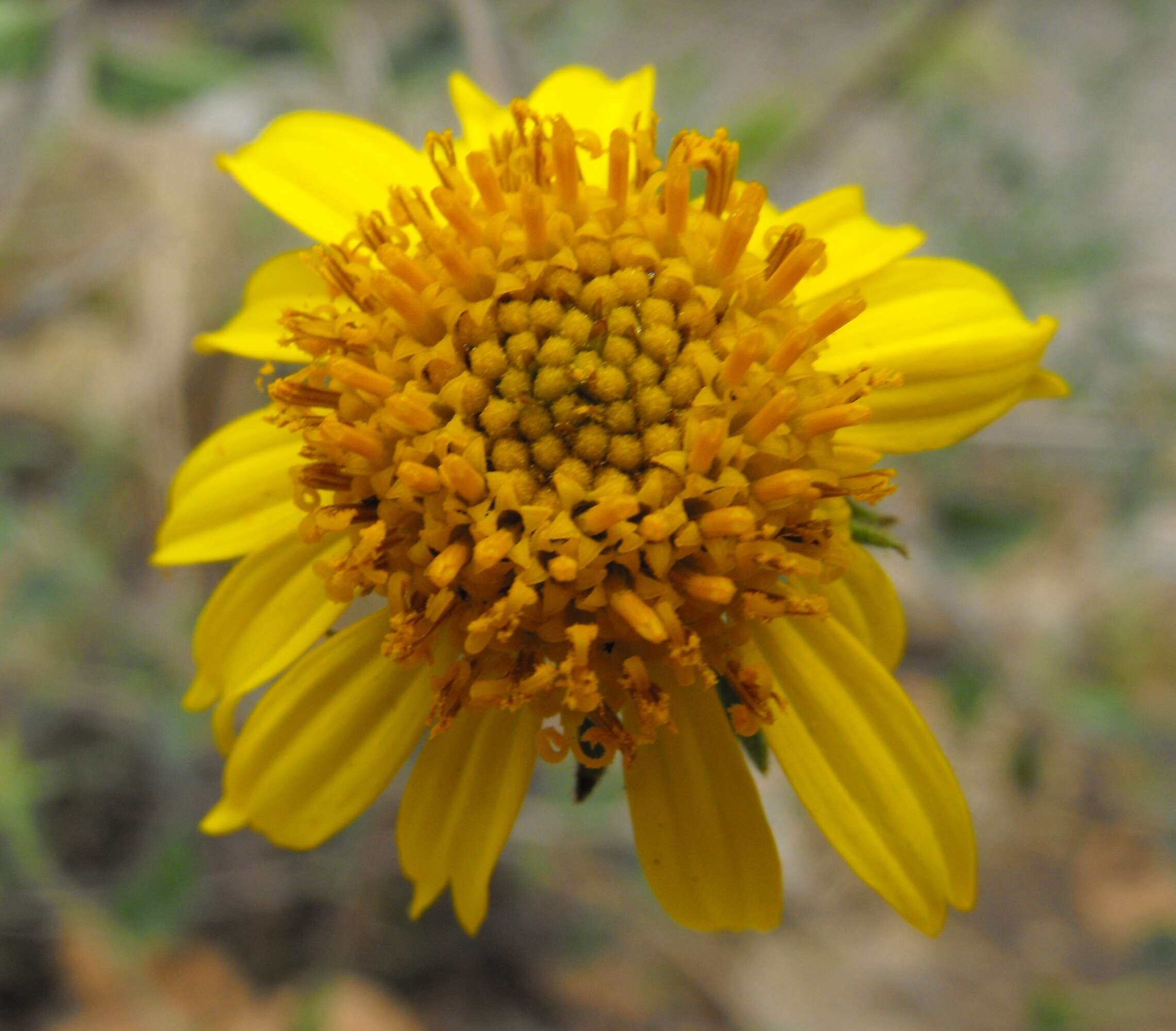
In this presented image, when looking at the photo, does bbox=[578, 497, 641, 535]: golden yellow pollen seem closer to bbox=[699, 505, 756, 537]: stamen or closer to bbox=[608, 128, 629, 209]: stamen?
bbox=[699, 505, 756, 537]: stamen

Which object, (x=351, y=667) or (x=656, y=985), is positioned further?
(x=656, y=985)

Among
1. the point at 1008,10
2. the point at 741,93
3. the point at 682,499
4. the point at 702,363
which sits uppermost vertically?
the point at 1008,10

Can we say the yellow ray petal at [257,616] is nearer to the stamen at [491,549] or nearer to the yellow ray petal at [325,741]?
the yellow ray petal at [325,741]

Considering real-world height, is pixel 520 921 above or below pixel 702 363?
below

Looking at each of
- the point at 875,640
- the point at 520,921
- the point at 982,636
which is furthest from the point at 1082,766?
the point at 875,640

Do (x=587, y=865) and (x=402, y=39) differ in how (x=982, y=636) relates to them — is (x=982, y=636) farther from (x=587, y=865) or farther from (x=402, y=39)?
(x=402, y=39)

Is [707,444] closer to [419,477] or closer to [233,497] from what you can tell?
[419,477]

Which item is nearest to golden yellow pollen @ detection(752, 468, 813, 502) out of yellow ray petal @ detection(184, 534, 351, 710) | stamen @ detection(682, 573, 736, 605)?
stamen @ detection(682, 573, 736, 605)
